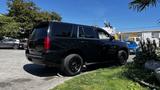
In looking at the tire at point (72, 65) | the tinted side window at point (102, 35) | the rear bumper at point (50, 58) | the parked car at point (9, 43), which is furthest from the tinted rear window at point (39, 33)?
the parked car at point (9, 43)

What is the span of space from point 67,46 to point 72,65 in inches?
30.7

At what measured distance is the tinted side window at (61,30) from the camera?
9.28 metres

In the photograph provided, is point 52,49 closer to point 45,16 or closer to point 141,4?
point 141,4

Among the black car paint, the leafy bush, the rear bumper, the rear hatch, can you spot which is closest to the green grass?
the rear bumper

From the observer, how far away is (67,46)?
31.1 feet

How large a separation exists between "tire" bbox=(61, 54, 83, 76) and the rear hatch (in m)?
1.01

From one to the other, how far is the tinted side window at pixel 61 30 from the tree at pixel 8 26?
28.6m

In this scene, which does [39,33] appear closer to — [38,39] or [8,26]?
[38,39]

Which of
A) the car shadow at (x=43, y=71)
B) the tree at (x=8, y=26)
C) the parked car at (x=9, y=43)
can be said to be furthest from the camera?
the tree at (x=8, y=26)

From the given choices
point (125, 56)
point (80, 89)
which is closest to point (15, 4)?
point (125, 56)

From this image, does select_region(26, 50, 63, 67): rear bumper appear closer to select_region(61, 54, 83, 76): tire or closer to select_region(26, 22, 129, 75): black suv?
select_region(26, 22, 129, 75): black suv

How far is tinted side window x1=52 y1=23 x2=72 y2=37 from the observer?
9.28 m

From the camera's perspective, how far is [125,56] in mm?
12508

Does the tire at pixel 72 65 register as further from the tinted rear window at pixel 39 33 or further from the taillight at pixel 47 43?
the tinted rear window at pixel 39 33
